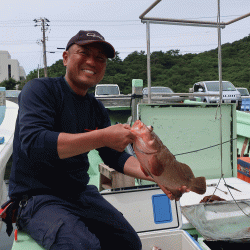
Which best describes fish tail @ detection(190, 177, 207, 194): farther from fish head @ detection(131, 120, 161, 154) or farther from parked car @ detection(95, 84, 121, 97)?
parked car @ detection(95, 84, 121, 97)

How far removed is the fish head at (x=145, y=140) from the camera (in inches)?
61.7

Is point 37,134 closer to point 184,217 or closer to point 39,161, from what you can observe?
point 39,161

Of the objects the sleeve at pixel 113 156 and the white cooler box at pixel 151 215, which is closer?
the sleeve at pixel 113 156

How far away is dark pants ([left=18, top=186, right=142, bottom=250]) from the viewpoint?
5.46ft

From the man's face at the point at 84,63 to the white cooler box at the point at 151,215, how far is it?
1.26m

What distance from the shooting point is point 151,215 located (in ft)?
9.07

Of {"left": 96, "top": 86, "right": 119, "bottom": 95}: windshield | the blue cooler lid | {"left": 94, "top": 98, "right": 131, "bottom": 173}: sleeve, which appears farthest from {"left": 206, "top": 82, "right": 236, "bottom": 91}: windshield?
{"left": 94, "top": 98, "right": 131, "bottom": 173}: sleeve

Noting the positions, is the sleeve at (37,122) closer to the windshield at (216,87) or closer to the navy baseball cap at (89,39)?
the navy baseball cap at (89,39)

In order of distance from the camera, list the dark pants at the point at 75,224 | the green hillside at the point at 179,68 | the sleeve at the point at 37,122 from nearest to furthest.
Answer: the sleeve at the point at 37,122 < the dark pants at the point at 75,224 < the green hillside at the point at 179,68

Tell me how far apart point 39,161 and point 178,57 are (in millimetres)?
62976

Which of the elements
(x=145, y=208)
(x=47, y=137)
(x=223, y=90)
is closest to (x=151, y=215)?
(x=145, y=208)

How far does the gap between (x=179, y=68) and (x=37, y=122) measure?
57.1m

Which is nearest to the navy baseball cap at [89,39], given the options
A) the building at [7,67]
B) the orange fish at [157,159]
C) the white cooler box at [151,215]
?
the orange fish at [157,159]

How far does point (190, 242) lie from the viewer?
8.05 ft
